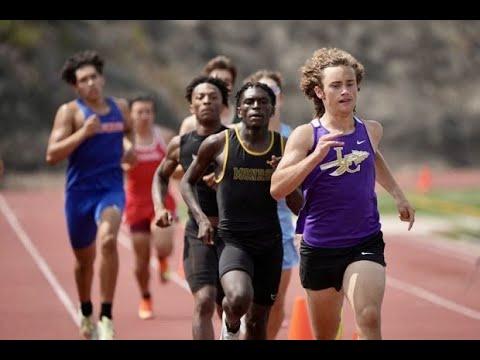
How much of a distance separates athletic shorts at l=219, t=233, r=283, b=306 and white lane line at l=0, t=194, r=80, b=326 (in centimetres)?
385

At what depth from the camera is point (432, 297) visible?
11.6 m

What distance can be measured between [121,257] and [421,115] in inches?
768

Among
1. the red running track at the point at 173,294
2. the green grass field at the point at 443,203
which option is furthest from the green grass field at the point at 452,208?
the red running track at the point at 173,294

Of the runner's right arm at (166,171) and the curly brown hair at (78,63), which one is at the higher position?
the curly brown hair at (78,63)

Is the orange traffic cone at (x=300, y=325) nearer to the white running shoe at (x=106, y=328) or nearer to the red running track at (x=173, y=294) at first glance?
the red running track at (x=173, y=294)

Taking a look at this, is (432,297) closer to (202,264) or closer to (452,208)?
(202,264)

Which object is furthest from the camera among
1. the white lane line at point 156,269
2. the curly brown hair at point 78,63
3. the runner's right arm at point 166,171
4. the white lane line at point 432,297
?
the white lane line at point 156,269

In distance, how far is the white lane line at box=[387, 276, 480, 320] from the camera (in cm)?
1057

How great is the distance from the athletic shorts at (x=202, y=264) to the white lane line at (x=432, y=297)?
4207 millimetres

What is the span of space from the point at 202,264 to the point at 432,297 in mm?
5329

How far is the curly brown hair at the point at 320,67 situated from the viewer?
6133 millimetres

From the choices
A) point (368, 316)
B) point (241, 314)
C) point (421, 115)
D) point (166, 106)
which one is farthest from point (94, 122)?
point (421, 115)

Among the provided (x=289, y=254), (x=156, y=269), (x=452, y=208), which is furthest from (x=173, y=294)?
(x=452, y=208)
